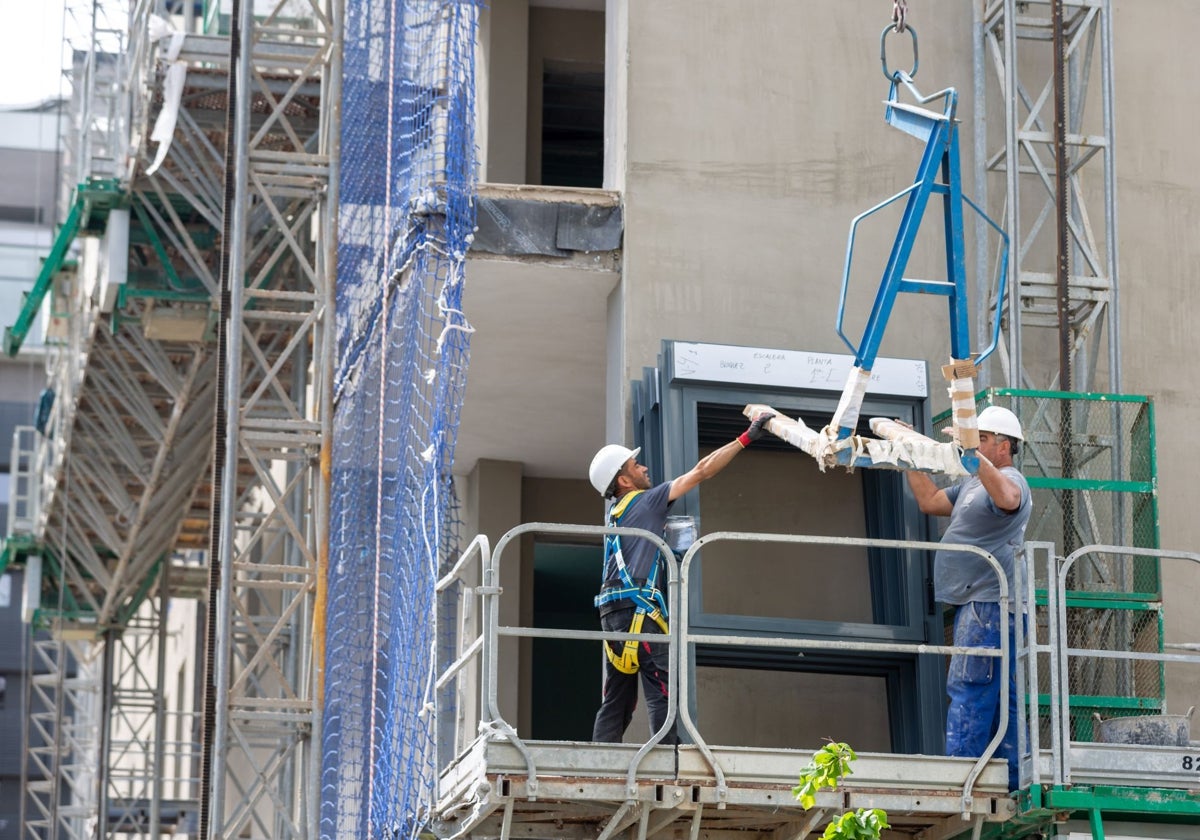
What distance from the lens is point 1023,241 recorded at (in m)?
A: 13.8

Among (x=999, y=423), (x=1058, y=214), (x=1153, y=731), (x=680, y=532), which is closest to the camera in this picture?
(x=1153, y=731)

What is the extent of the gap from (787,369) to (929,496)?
1.52 meters

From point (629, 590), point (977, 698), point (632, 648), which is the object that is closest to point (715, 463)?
point (629, 590)

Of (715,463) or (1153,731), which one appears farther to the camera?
(715,463)

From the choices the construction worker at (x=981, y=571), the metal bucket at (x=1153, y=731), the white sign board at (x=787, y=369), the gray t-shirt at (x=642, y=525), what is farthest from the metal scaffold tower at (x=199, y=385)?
the metal bucket at (x=1153, y=731)

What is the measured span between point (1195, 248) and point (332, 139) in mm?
7955

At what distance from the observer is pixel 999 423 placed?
11562 millimetres

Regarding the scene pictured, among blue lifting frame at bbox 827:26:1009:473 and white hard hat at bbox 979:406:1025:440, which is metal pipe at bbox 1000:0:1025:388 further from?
white hard hat at bbox 979:406:1025:440

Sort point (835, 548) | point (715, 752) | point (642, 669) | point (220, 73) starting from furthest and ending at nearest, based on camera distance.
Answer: point (220, 73) < point (835, 548) < point (642, 669) < point (715, 752)

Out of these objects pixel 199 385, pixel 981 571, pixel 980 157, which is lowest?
pixel 981 571

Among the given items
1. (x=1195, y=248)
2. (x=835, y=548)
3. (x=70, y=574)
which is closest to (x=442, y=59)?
(x=835, y=548)

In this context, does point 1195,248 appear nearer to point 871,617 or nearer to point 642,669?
point 871,617

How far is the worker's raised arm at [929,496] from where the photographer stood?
11711mm

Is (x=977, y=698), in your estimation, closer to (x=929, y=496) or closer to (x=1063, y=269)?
(x=929, y=496)
